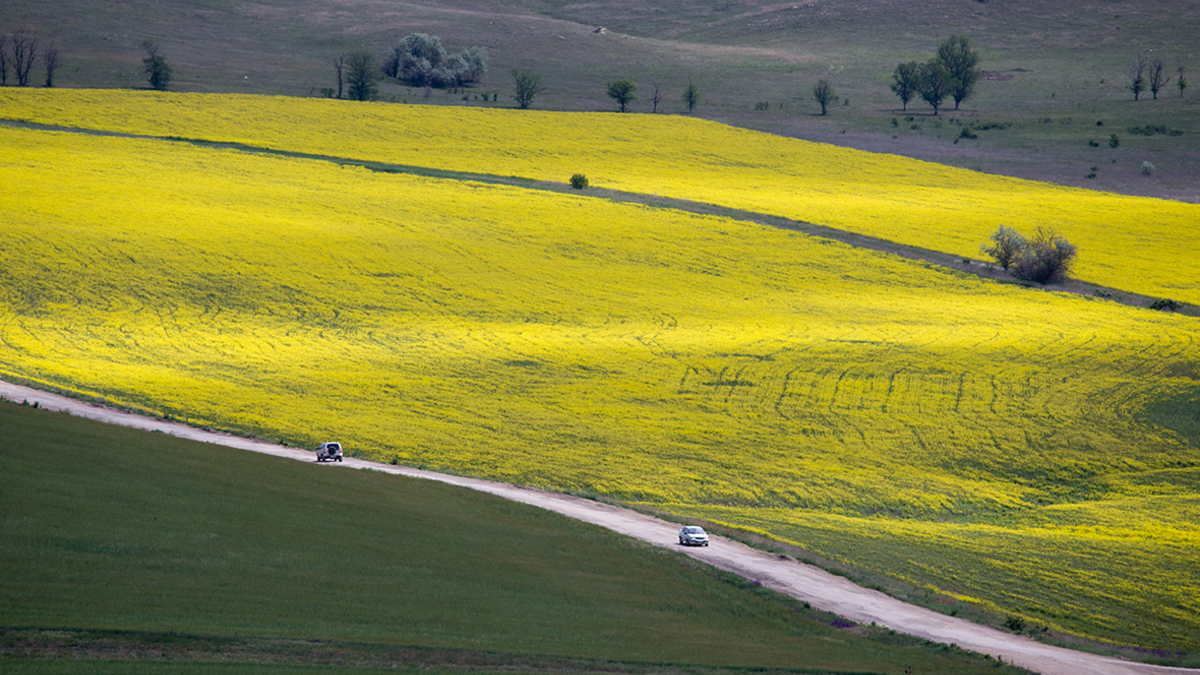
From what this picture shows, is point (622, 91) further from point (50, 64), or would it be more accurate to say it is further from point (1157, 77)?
point (1157, 77)

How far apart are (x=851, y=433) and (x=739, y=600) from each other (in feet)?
50.8

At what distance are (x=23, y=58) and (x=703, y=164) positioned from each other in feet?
228

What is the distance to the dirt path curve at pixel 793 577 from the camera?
19.5m

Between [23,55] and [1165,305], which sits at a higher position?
[23,55]

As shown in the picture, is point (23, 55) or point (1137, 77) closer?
point (23, 55)

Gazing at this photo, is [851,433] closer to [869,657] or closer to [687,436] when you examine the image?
[687,436]

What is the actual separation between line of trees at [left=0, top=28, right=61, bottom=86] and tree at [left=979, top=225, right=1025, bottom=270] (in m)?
82.8

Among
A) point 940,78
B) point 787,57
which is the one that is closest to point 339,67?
point 940,78

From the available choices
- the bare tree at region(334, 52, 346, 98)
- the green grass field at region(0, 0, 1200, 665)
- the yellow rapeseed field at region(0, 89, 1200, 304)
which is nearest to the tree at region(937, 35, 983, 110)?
the yellow rapeseed field at region(0, 89, 1200, 304)

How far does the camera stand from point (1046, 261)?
57.6 metres

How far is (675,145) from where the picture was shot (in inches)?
3467

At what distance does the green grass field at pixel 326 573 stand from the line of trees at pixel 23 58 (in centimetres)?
8835

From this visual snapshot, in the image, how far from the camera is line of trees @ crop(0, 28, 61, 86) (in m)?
94.9

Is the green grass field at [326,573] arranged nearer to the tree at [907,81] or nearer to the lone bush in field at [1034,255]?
the lone bush in field at [1034,255]
